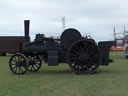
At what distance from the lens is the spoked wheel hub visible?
30.6 ft

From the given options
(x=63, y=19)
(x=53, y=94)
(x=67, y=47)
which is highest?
(x=63, y=19)

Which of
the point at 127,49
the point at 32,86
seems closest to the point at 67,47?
the point at 32,86

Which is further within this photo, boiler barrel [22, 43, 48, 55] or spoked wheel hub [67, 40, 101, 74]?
boiler barrel [22, 43, 48, 55]

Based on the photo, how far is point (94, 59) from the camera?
9.44 meters

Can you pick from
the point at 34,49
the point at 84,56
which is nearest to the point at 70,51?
the point at 84,56

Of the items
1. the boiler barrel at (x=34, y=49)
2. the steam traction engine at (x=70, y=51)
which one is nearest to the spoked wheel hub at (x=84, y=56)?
the steam traction engine at (x=70, y=51)

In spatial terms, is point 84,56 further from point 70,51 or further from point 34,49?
point 34,49

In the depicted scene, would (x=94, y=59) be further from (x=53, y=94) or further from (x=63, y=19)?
(x=63, y=19)

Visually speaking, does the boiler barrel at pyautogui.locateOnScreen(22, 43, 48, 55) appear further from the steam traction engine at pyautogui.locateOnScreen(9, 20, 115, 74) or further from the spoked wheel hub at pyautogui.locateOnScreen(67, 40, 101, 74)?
the spoked wheel hub at pyautogui.locateOnScreen(67, 40, 101, 74)

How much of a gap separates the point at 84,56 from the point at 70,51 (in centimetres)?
68

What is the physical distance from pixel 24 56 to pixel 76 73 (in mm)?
2529

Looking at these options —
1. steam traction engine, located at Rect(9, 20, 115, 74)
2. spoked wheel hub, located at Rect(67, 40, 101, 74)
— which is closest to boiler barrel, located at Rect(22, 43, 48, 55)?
steam traction engine, located at Rect(9, 20, 115, 74)

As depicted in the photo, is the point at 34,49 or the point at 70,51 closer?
the point at 70,51

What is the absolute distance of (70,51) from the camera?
9.31 meters
